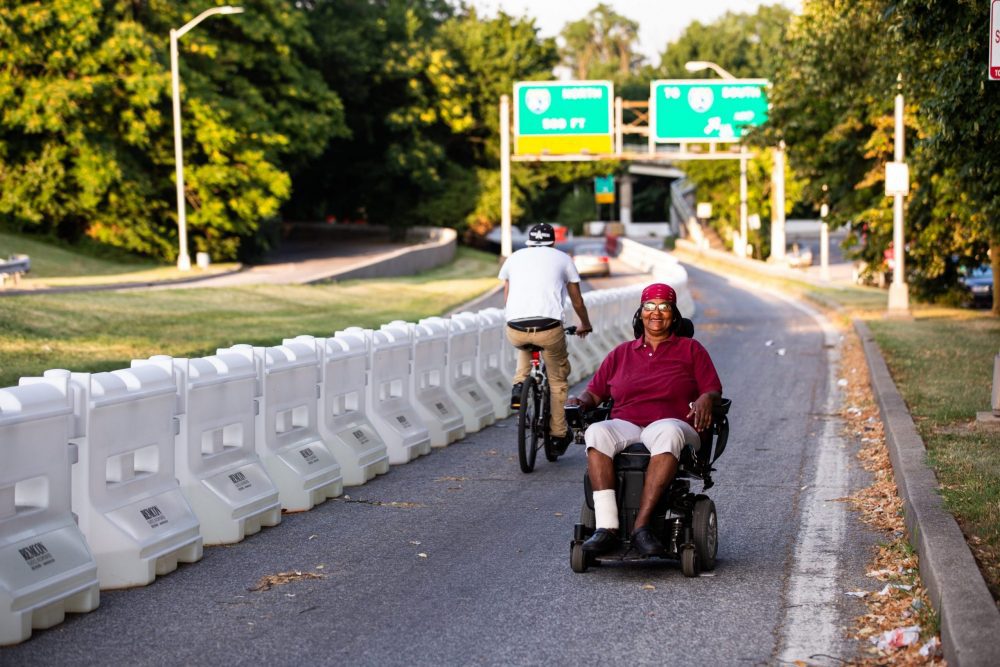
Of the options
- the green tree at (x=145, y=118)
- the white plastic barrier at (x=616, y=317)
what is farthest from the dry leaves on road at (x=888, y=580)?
the green tree at (x=145, y=118)

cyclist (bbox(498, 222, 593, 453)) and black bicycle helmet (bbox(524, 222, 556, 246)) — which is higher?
black bicycle helmet (bbox(524, 222, 556, 246))

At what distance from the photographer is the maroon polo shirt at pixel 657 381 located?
7.84 meters

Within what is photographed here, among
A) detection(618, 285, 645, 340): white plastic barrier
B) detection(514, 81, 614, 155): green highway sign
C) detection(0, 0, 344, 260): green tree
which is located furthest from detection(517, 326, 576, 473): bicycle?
detection(514, 81, 614, 155): green highway sign

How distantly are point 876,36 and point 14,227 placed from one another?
3255cm

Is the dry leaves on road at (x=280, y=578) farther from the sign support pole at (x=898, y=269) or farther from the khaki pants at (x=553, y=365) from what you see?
the sign support pole at (x=898, y=269)

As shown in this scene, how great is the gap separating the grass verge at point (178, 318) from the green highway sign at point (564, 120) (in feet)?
24.1

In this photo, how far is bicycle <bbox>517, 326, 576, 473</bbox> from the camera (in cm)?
1121

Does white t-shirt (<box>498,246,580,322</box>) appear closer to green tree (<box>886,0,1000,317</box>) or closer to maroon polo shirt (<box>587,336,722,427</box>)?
maroon polo shirt (<box>587,336,722,427</box>)

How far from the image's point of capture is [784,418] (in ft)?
47.7

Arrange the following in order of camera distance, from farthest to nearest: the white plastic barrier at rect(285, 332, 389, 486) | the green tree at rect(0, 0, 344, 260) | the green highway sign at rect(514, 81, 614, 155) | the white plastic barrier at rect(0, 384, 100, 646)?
the green highway sign at rect(514, 81, 614, 155), the green tree at rect(0, 0, 344, 260), the white plastic barrier at rect(285, 332, 389, 486), the white plastic barrier at rect(0, 384, 100, 646)

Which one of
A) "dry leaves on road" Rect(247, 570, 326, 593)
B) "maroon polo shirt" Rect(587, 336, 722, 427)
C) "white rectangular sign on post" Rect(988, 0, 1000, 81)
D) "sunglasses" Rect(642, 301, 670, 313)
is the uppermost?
"white rectangular sign on post" Rect(988, 0, 1000, 81)

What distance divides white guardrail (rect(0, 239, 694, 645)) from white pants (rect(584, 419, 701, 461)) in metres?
2.32

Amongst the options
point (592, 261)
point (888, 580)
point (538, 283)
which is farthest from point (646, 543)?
point (592, 261)

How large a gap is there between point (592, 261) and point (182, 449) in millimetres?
48050
